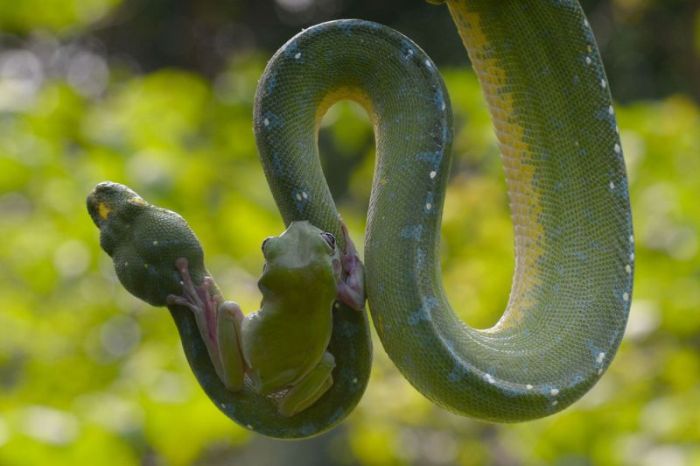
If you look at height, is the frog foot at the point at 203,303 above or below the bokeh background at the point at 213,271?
above

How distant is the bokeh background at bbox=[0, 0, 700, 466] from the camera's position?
313 cm

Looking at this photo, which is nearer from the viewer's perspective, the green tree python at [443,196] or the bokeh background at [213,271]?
the green tree python at [443,196]

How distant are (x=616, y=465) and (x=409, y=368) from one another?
261cm

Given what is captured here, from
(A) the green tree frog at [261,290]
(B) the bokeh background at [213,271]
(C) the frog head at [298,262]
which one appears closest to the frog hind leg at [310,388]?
(A) the green tree frog at [261,290]

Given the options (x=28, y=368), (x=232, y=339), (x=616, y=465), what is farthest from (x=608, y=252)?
(x=28, y=368)

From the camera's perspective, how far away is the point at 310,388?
1374 mm

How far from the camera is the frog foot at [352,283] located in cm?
139

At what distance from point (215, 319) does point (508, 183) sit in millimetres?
595

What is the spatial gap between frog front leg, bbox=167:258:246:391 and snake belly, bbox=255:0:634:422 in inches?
6.4

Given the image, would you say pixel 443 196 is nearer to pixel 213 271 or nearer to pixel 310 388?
pixel 310 388

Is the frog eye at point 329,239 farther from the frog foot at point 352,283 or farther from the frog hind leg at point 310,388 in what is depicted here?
the frog hind leg at point 310,388

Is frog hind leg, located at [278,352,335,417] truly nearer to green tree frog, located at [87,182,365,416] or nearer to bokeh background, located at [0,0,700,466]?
green tree frog, located at [87,182,365,416]

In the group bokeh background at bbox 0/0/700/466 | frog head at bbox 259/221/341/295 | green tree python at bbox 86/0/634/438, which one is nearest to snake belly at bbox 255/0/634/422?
green tree python at bbox 86/0/634/438

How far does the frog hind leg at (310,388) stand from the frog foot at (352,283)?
0.27 ft
